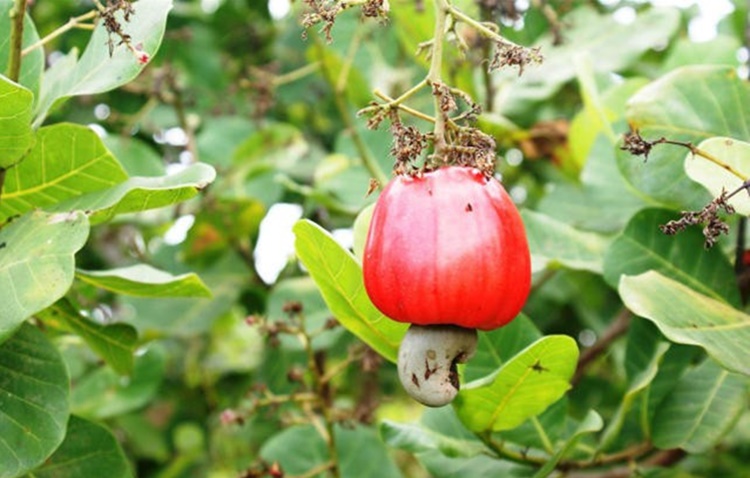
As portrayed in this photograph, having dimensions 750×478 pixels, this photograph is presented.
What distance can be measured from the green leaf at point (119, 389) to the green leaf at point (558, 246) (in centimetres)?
96

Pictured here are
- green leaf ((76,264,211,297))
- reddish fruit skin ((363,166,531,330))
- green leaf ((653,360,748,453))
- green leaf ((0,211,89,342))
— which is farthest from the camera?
green leaf ((653,360,748,453))

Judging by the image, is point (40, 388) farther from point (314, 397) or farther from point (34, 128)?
point (314, 397)

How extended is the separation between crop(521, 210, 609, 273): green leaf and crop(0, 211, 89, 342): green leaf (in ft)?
2.29

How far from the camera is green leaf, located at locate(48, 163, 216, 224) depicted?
130 centimetres

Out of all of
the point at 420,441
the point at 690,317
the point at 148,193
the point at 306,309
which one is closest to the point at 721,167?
the point at 690,317

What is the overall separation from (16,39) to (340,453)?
0.99m

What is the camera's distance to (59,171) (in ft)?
4.70

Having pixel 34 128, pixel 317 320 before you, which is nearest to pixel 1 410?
pixel 34 128

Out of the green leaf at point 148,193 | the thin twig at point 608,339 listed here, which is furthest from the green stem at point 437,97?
the thin twig at point 608,339

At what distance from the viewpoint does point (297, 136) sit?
2662 millimetres

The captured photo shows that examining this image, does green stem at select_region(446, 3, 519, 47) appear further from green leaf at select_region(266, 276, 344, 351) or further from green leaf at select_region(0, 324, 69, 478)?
green leaf at select_region(266, 276, 344, 351)

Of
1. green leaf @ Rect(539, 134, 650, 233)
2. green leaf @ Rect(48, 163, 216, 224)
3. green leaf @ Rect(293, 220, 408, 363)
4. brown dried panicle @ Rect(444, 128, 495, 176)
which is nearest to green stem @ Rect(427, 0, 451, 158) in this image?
brown dried panicle @ Rect(444, 128, 495, 176)

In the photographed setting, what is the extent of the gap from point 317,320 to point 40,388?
30.7 inches

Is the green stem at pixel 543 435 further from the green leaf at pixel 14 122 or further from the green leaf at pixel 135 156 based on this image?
the green leaf at pixel 135 156
